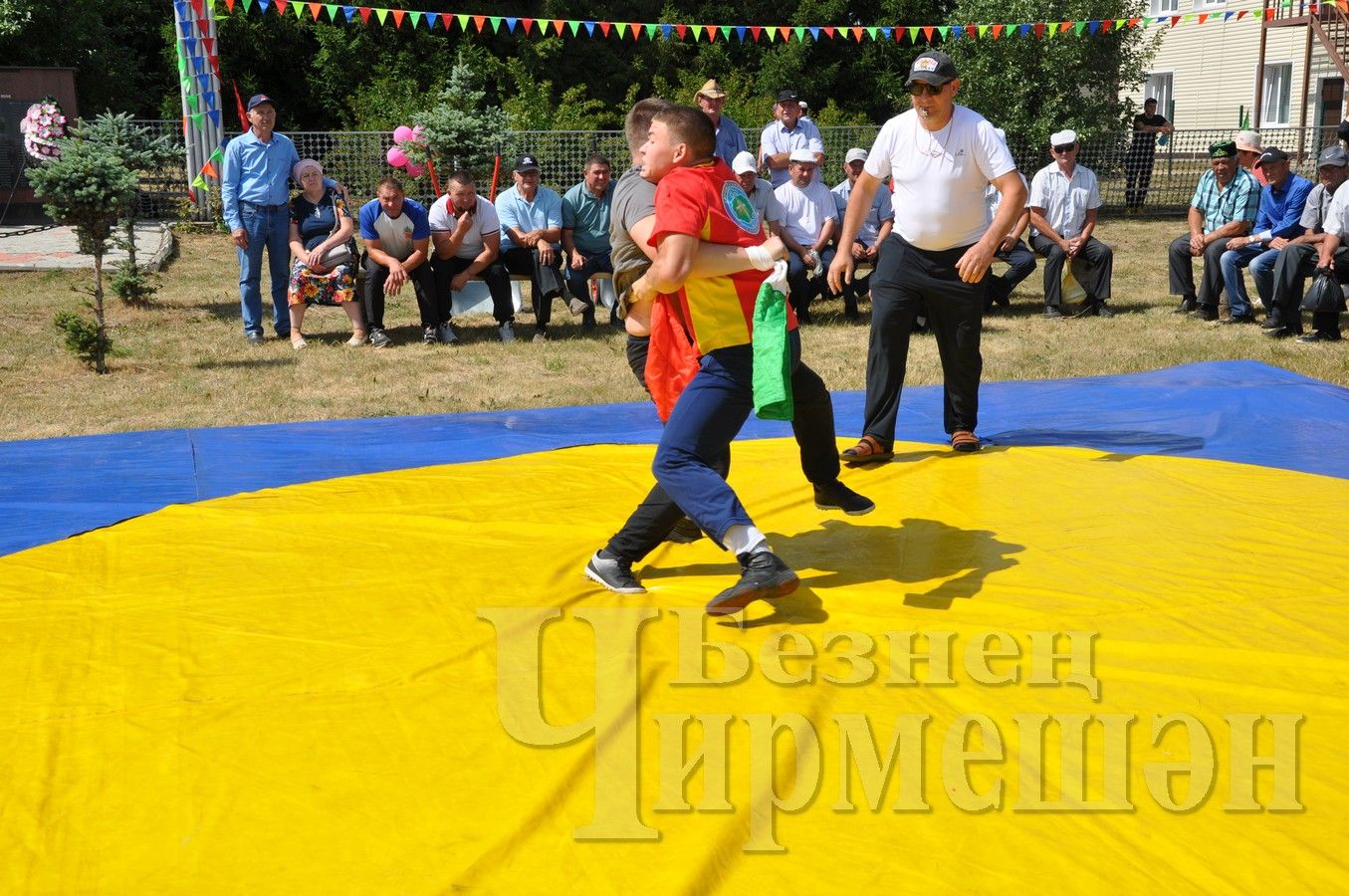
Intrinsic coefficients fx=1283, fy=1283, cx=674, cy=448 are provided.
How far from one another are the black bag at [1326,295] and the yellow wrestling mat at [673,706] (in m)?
5.15

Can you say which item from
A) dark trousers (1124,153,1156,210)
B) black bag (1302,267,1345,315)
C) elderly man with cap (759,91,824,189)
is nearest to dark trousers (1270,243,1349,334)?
black bag (1302,267,1345,315)

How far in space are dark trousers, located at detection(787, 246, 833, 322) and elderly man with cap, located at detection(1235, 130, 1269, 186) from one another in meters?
3.57

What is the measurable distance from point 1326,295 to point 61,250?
43.7 ft

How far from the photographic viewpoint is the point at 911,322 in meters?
5.87

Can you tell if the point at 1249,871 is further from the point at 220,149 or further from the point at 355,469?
the point at 220,149

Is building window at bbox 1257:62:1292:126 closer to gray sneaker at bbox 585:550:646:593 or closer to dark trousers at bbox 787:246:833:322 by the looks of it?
dark trousers at bbox 787:246:833:322

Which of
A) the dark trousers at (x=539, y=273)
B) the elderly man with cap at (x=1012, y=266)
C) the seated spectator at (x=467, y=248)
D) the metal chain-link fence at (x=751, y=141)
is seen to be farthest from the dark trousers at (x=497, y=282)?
the metal chain-link fence at (x=751, y=141)

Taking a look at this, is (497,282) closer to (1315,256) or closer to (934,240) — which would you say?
(934,240)

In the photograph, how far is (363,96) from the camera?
21938 mm

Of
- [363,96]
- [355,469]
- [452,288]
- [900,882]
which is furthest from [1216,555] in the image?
[363,96]

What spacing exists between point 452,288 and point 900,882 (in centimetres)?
843

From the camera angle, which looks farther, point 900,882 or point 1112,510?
point 1112,510

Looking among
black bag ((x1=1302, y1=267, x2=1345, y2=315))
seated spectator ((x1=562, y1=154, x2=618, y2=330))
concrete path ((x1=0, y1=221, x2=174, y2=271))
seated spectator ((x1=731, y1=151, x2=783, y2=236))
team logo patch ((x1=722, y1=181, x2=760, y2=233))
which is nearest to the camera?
team logo patch ((x1=722, y1=181, x2=760, y2=233))

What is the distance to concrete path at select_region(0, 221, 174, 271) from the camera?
45.1 feet
